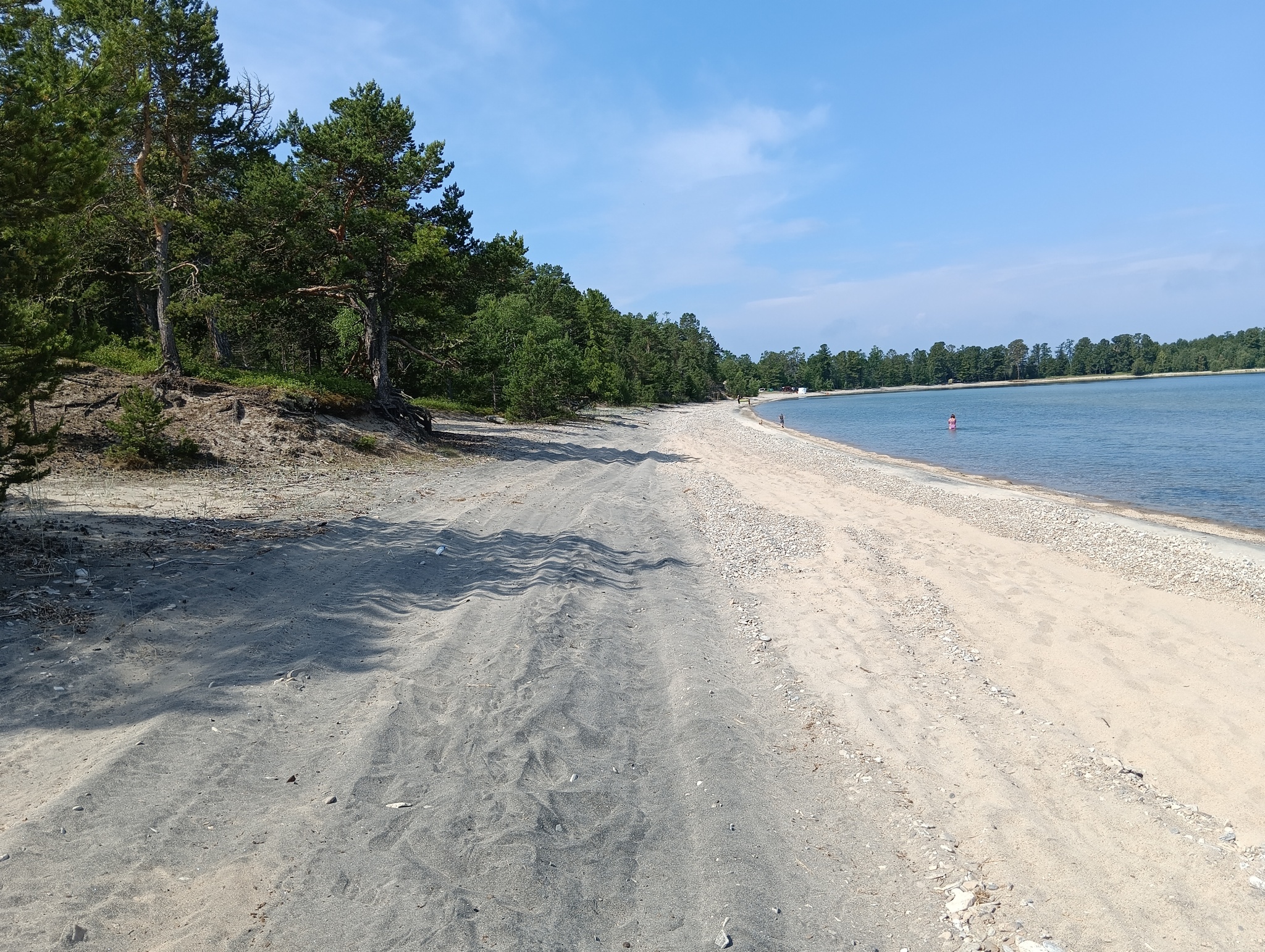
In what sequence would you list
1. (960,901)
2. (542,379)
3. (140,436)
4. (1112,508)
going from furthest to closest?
(542,379)
(1112,508)
(140,436)
(960,901)

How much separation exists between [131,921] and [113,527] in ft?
24.2

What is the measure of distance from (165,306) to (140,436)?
597 cm

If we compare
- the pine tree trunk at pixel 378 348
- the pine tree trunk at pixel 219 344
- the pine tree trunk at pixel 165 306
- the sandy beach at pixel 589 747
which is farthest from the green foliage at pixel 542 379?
the sandy beach at pixel 589 747

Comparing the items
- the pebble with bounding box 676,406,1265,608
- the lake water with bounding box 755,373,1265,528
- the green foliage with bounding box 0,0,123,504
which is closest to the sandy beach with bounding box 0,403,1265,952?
the pebble with bounding box 676,406,1265,608

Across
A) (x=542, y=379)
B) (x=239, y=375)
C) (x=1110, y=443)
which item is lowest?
(x=1110, y=443)

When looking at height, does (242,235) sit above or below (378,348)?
above

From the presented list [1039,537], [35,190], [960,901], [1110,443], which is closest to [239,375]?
[35,190]

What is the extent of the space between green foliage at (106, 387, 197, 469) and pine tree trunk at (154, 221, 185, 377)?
4.70 meters

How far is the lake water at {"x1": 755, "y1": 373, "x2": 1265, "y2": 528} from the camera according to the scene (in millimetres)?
24453

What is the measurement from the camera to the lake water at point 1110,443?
24.5 meters

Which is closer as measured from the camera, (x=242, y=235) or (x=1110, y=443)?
(x=242, y=235)

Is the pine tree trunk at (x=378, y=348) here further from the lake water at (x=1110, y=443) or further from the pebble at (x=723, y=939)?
the lake water at (x=1110, y=443)

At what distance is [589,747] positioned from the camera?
215 inches

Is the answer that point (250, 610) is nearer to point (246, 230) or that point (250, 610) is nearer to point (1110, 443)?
point (246, 230)
